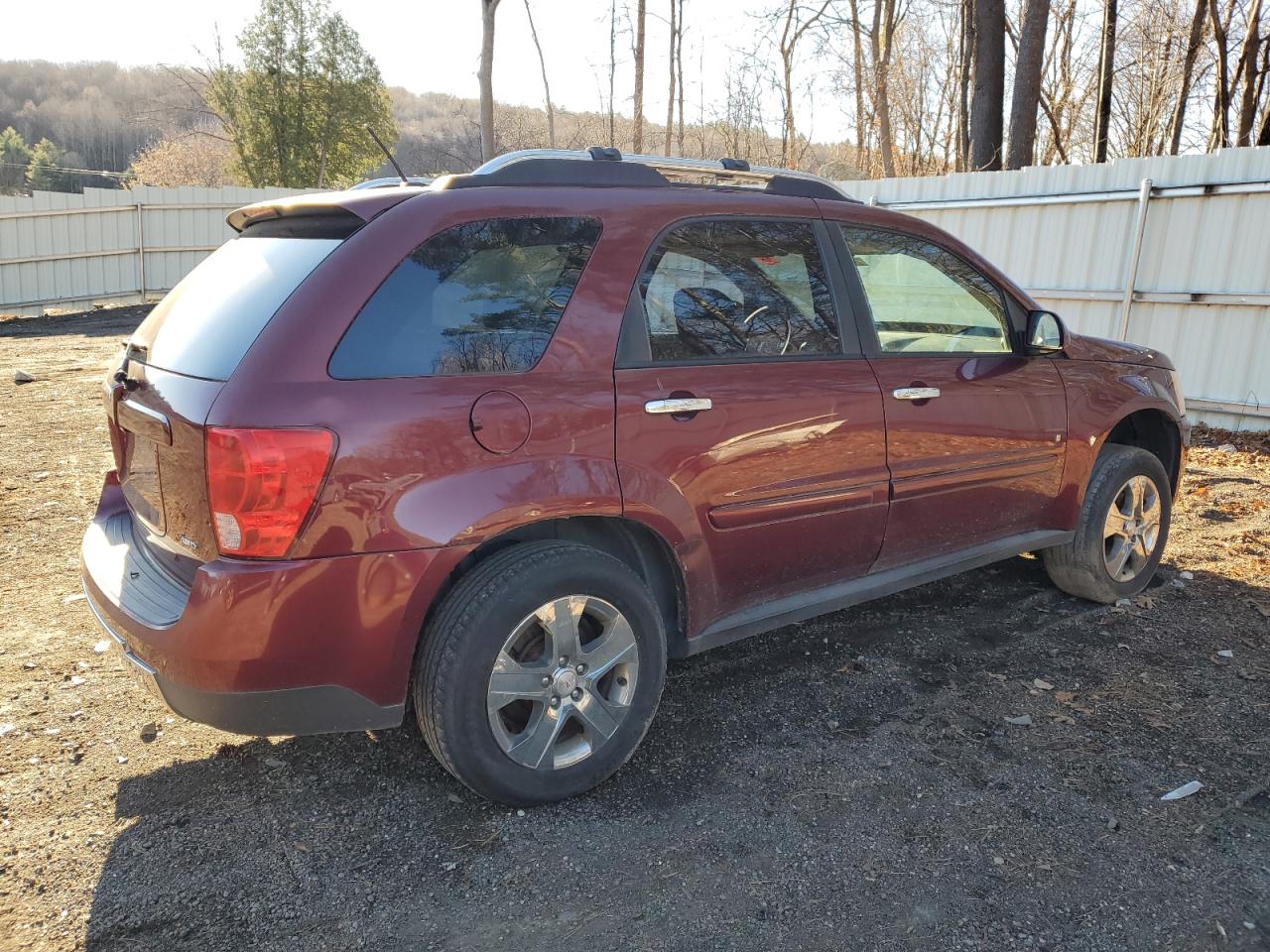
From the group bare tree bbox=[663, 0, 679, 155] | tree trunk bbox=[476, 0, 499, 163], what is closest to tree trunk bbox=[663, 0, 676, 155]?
bare tree bbox=[663, 0, 679, 155]

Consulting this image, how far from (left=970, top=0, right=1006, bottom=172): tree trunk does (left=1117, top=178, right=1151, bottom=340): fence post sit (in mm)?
4525

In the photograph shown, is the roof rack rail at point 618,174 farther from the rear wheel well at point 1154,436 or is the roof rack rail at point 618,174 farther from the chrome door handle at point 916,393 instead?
the rear wheel well at point 1154,436

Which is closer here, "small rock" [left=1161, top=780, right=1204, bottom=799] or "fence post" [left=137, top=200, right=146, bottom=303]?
"small rock" [left=1161, top=780, right=1204, bottom=799]

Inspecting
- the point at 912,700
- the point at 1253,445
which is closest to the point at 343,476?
the point at 912,700

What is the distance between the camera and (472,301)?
8.90 feet

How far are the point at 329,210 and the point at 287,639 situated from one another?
4.05 ft

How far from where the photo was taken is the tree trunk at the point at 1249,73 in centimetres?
1523

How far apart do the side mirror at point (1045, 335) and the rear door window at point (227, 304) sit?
9.62 ft

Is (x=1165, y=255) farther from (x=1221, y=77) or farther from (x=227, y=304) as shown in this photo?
(x=1221, y=77)

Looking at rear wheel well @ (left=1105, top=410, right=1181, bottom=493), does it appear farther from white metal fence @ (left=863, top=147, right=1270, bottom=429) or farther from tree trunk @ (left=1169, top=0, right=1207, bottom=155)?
tree trunk @ (left=1169, top=0, right=1207, bottom=155)

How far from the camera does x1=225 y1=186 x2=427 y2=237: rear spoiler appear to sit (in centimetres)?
270

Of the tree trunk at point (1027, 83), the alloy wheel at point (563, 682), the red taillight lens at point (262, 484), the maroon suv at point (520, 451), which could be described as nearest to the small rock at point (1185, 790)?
the maroon suv at point (520, 451)

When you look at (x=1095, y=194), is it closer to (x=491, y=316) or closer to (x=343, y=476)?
(x=491, y=316)

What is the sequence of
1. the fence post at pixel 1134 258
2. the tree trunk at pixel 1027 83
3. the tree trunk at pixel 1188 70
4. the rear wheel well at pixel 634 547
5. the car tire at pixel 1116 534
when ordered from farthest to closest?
the tree trunk at pixel 1188 70 → the tree trunk at pixel 1027 83 → the fence post at pixel 1134 258 → the car tire at pixel 1116 534 → the rear wheel well at pixel 634 547
